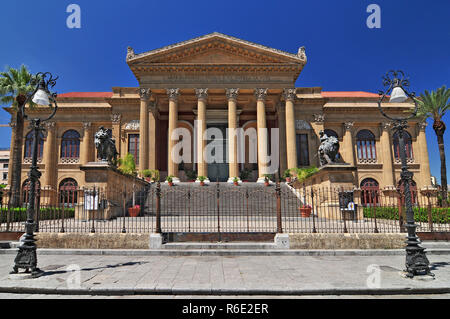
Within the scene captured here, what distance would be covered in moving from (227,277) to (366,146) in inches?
1259

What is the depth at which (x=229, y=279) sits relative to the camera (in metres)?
6.37

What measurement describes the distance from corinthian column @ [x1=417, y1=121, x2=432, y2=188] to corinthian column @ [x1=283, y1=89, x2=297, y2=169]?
53.3 ft

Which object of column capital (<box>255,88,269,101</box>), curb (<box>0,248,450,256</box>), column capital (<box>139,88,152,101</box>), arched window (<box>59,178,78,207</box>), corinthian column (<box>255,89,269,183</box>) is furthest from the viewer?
column capital (<box>255,88,269,101</box>)

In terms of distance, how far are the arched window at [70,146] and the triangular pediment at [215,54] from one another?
37.7 feet

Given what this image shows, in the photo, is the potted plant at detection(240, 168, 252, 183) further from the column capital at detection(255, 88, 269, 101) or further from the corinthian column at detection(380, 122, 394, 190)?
the corinthian column at detection(380, 122, 394, 190)

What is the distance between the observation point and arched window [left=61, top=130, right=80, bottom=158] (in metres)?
33.0

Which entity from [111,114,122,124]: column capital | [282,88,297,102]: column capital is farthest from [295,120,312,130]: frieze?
[111,114,122,124]: column capital

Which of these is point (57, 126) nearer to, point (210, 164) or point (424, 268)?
point (210, 164)

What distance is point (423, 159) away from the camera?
109ft

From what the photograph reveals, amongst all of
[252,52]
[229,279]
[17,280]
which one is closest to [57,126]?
[252,52]

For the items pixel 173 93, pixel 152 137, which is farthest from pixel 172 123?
pixel 173 93

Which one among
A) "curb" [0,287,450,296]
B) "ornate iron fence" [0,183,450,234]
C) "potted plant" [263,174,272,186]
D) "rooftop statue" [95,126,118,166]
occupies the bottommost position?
"curb" [0,287,450,296]

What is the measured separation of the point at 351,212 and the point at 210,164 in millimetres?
18416

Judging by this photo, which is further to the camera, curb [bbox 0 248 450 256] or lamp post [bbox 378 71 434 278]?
curb [bbox 0 248 450 256]
